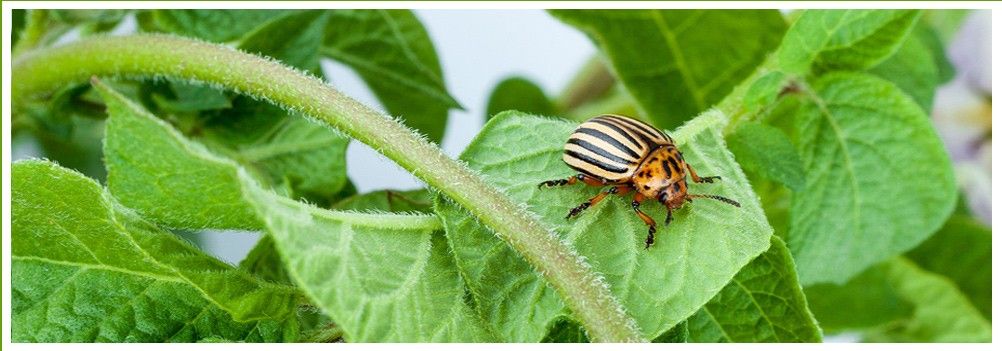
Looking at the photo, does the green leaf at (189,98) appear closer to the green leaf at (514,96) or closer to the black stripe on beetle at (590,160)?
the black stripe on beetle at (590,160)

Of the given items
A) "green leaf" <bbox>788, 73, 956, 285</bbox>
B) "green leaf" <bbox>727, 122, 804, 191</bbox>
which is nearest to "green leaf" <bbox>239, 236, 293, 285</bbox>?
"green leaf" <bbox>727, 122, 804, 191</bbox>

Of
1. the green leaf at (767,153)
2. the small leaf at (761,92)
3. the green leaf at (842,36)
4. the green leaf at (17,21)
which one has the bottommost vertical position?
the green leaf at (767,153)

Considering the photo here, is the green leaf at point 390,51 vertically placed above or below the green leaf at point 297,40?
above

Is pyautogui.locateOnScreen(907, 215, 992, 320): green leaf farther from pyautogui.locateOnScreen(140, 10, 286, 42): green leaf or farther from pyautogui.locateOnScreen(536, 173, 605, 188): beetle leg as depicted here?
pyautogui.locateOnScreen(140, 10, 286, 42): green leaf

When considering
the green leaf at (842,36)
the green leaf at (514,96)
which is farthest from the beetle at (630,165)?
the green leaf at (514,96)

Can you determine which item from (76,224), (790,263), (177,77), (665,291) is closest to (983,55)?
(790,263)

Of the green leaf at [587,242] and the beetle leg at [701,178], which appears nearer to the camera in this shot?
the green leaf at [587,242]

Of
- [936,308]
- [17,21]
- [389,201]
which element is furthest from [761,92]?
[17,21]
